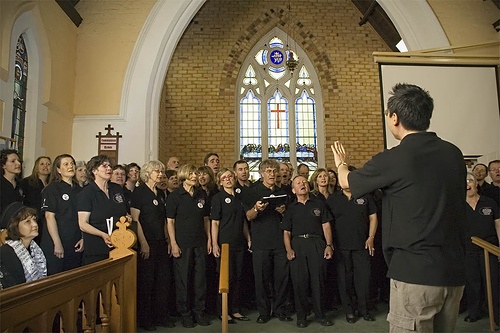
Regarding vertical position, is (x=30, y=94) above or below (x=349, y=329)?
above

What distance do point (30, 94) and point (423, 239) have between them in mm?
5241

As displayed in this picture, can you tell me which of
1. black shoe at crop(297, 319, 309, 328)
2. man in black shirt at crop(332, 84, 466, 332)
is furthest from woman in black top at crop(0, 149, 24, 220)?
man in black shirt at crop(332, 84, 466, 332)

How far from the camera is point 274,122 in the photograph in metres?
9.17

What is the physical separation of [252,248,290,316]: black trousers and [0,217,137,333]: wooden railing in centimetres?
139

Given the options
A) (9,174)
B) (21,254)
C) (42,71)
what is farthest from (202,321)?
(42,71)

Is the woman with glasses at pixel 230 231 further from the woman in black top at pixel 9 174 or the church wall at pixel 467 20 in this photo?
the church wall at pixel 467 20

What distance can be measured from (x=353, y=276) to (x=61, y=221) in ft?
8.83

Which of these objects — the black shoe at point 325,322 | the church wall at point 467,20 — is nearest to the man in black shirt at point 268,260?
the black shoe at point 325,322

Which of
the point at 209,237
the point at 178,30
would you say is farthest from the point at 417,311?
the point at 178,30

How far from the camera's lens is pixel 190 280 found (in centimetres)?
402

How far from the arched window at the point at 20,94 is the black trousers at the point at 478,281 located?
5.07m

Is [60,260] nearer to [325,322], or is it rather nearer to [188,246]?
[188,246]

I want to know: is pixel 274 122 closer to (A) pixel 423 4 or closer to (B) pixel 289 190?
(A) pixel 423 4

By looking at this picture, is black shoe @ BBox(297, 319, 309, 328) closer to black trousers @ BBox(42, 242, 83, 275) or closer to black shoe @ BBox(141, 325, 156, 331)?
black shoe @ BBox(141, 325, 156, 331)
